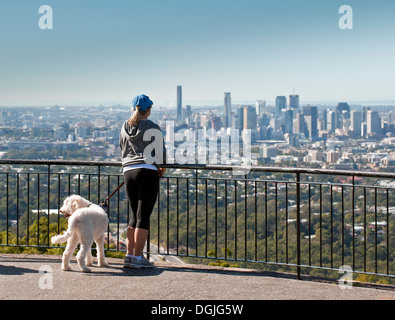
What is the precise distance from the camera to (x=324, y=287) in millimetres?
6102

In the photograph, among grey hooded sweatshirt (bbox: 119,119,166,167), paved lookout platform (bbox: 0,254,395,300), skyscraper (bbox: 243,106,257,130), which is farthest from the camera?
skyscraper (bbox: 243,106,257,130)

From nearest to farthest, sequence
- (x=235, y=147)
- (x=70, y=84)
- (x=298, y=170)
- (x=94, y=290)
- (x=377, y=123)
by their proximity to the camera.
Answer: (x=94, y=290) → (x=298, y=170) → (x=235, y=147) → (x=377, y=123) → (x=70, y=84)

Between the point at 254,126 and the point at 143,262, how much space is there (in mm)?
54155

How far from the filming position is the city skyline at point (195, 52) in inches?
3270

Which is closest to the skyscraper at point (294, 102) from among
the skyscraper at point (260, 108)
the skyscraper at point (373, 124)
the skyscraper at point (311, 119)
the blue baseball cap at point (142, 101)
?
the skyscraper at point (260, 108)

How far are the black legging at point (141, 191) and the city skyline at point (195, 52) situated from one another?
67.1 m

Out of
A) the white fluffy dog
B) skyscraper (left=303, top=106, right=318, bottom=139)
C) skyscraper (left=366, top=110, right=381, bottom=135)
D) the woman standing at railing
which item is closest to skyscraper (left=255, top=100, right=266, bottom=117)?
skyscraper (left=303, top=106, right=318, bottom=139)

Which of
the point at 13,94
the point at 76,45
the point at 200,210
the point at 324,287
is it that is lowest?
the point at 200,210

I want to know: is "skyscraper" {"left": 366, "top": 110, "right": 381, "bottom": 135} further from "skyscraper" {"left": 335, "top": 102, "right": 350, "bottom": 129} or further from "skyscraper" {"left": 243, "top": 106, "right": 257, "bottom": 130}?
"skyscraper" {"left": 243, "top": 106, "right": 257, "bottom": 130}

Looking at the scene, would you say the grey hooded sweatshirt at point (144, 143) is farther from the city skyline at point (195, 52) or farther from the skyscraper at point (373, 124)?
the city skyline at point (195, 52)

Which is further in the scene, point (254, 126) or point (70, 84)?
point (70, 84)

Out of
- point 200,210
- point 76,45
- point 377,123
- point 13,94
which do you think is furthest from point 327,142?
point 13,94

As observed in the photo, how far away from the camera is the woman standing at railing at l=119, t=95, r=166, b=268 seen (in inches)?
261

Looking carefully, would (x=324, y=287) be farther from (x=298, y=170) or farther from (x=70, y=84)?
(x=70, y=84)
